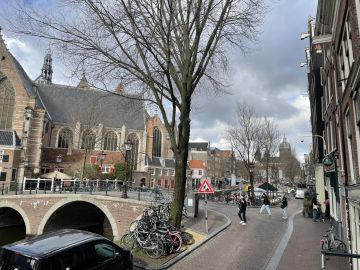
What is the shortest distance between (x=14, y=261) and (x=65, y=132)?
49.2 m

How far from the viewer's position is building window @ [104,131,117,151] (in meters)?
54.0

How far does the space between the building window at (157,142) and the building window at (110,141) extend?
25.9ft

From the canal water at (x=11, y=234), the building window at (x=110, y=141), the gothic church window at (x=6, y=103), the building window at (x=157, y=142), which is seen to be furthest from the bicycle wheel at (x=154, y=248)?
the building window at (x=157, y=142)

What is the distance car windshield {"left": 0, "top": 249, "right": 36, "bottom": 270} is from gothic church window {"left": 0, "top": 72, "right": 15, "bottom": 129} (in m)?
41.1

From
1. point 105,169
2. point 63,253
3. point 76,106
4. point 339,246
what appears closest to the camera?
point 63,253

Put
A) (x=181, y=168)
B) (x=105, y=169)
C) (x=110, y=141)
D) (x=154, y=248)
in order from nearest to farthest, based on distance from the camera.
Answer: (x=154, y=248), (x=181, y=168), (x=105, y=169), (x=110, y=141)

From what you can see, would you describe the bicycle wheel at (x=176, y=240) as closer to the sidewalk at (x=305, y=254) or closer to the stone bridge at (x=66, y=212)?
the sidewalk at (x=305, y=254)

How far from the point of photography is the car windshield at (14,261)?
16.6ft

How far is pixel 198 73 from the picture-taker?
37.8 ft

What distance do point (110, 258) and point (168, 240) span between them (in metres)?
3.50

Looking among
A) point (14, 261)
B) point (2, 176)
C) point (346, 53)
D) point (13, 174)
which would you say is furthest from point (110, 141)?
point (14, 261)

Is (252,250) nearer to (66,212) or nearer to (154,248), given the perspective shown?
(154,248)

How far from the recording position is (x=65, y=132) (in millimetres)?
51281

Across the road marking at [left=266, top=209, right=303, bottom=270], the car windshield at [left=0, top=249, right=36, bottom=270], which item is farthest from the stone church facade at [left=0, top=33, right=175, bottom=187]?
the car windshield at [left=0, top=249, right=36, bottom=270]
